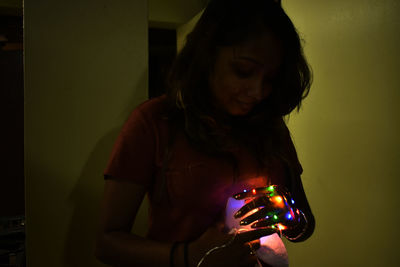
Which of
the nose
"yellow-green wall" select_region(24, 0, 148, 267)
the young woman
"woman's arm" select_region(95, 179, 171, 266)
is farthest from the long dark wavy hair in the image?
"yellow-green wall" select_region(24, 0, 148, 267)

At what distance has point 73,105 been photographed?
112cm

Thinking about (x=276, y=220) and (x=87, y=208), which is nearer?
(x=276, y=220)

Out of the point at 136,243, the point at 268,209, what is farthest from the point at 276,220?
the point at 136,243

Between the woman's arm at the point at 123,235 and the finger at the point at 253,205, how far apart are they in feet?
0.59

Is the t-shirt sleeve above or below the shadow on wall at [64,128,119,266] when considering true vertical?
above

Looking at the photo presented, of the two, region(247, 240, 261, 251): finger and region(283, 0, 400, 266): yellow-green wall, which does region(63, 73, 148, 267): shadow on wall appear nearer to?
region(247, 240, 261, 251): finger

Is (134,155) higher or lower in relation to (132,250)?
higher

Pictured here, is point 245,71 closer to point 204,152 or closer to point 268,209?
point 204,152

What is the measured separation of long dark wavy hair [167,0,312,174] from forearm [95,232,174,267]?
0.26 m

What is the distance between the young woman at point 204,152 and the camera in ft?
2.34

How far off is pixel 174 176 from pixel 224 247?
0.65 feet

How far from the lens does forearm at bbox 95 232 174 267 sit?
2.30 ft

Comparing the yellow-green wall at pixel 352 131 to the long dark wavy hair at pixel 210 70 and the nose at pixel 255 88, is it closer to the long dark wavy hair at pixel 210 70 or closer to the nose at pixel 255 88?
the long dark wavy hair at pixel 210 70

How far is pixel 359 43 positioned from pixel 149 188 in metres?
0.85
